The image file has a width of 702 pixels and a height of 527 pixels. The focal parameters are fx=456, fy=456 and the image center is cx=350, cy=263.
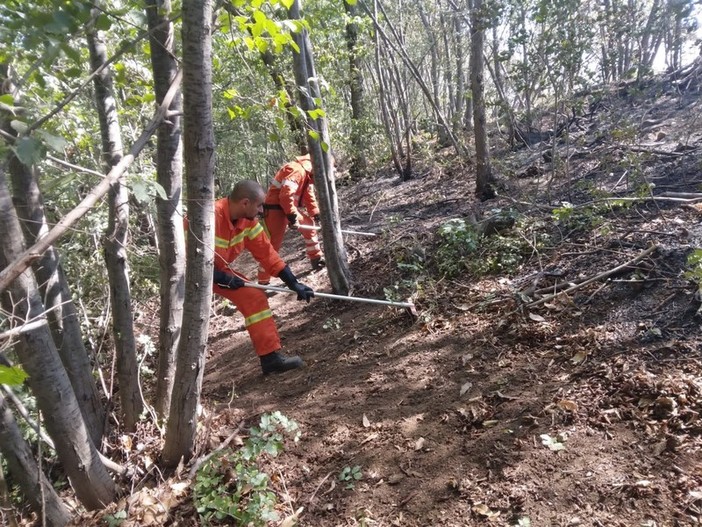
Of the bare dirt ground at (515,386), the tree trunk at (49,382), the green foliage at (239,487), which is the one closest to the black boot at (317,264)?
the bare dirt ground at (515,386)

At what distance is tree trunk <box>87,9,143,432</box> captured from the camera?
3.24m

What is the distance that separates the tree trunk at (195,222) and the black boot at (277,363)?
53.9 inches

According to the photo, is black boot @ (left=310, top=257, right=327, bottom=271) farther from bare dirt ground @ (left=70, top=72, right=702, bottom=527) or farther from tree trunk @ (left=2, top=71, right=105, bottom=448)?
tree trunk @ (left=2, top=71, right=105, bottom=448)

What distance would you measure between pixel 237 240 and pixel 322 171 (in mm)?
1194

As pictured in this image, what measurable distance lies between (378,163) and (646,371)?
1137cm

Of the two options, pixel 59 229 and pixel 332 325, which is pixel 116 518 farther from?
pixel 332 325

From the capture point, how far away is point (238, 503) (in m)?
2.62

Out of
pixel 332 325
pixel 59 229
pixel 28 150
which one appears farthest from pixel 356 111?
pixel 28 150

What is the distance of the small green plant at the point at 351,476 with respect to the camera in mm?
2701

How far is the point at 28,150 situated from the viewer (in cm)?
138

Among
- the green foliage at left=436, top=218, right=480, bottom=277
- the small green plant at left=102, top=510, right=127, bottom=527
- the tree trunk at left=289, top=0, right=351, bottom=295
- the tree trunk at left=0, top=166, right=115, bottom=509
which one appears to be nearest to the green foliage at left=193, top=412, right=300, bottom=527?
the small green plant at left=102, top=510, right=127, bottom=527

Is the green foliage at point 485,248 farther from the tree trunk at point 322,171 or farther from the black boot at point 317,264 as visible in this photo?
the black boot at point 317,264

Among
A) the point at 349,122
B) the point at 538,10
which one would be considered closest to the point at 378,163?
the point at 349,122

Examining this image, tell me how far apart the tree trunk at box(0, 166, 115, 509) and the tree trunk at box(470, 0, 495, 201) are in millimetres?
5657
